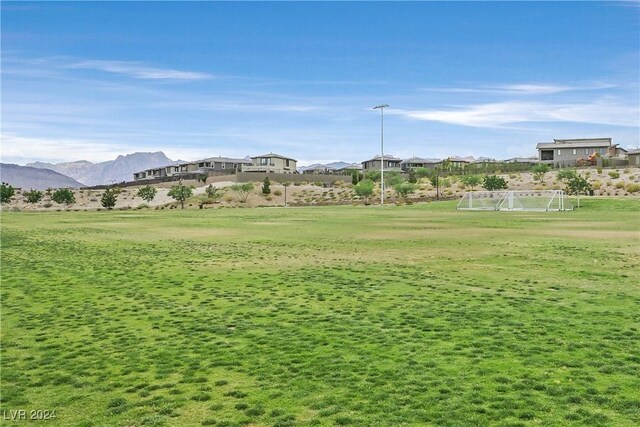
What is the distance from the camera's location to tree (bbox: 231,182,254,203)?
121 meters

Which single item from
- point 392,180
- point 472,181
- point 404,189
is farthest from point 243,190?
point 472,181

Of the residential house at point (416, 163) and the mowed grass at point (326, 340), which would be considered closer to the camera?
the mowed grass at point (326, 340)

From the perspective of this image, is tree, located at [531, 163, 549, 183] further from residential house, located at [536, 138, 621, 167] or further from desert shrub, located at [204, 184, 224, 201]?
desert shrub, located at [204, 184, 224, 201]

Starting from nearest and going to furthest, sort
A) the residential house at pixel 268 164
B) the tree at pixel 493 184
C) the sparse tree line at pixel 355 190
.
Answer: the tree at pixel 493 184
the sparse tree line at pixel 355 190
the residential house at pixel 268 164

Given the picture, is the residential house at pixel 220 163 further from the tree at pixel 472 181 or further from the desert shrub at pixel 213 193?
the tree at pixel 472 181

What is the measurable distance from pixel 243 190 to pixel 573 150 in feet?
268

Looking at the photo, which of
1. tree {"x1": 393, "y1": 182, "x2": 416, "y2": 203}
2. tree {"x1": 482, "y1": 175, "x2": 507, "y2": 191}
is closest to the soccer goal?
tree {"x1": 482, "y1": 175, "x2": 507, "y2": 191}

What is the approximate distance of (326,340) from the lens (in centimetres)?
1310

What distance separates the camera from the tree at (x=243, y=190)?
121 m

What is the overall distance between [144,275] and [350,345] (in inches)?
475

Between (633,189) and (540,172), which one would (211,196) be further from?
(633,189)

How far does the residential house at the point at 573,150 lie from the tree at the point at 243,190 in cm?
7131

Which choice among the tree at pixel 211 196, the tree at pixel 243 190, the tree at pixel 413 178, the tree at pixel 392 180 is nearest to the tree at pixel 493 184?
the tree at pixel 392 180

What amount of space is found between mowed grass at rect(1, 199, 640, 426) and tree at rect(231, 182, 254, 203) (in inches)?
3709
